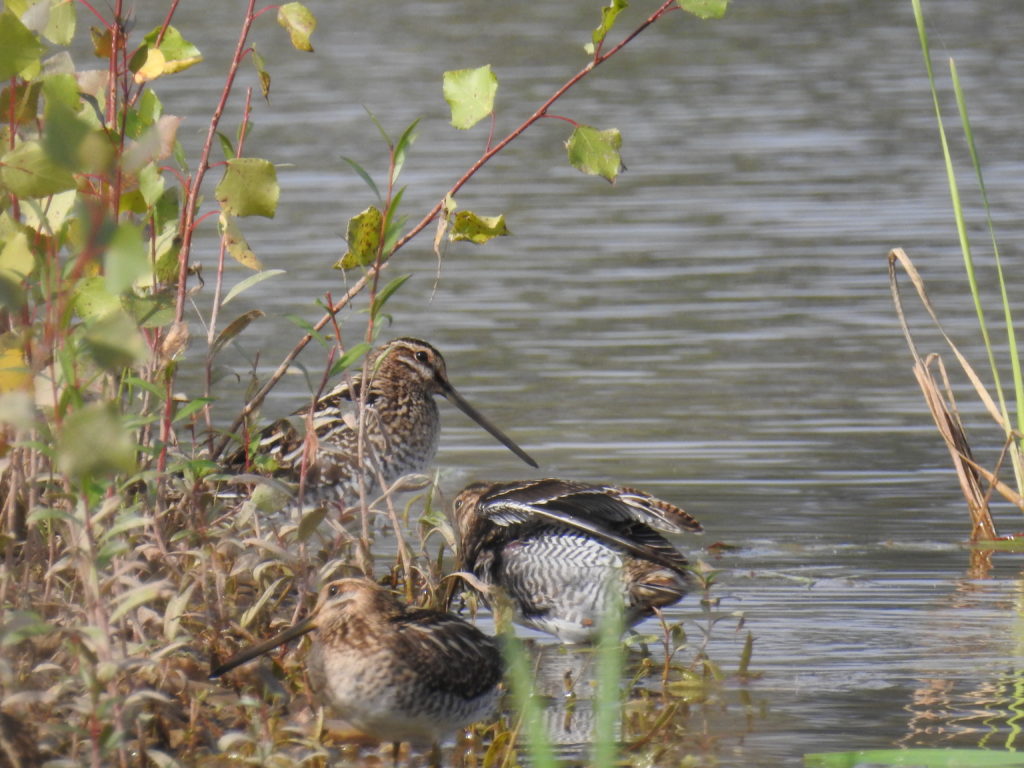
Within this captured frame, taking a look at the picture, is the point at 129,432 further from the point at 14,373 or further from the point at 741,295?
the point at 741,295

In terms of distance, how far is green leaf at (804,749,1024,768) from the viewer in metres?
4.86

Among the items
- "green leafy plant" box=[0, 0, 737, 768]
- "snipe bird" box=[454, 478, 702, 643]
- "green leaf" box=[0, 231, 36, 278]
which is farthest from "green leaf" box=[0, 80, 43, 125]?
"snipe bird" box=[454, 478, 702, 643]

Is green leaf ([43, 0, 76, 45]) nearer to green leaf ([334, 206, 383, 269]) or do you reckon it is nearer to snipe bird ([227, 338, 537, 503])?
green leaf ([334, 206, 383, 269])

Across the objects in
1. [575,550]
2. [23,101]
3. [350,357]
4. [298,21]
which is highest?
[298,21]

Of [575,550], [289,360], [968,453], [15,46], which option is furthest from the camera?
[968,453]

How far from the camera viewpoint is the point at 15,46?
15.1 feet

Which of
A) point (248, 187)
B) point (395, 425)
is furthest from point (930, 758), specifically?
point (395, 425)

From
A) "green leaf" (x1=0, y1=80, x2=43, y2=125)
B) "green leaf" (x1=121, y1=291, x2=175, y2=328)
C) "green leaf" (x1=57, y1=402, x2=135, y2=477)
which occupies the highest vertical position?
"green leaf" (x1=0, y1=80, x2=43, y2=125)

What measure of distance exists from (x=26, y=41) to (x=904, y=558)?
404cm

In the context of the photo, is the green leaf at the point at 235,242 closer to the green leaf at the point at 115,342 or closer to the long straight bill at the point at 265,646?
the long straight bill at the point at 265,646

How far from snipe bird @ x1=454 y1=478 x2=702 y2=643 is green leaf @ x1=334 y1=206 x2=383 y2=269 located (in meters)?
1.03

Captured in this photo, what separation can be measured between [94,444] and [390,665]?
1.31m

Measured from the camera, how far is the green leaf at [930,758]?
4859 millimetres

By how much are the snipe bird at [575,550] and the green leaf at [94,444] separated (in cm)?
A: 250
